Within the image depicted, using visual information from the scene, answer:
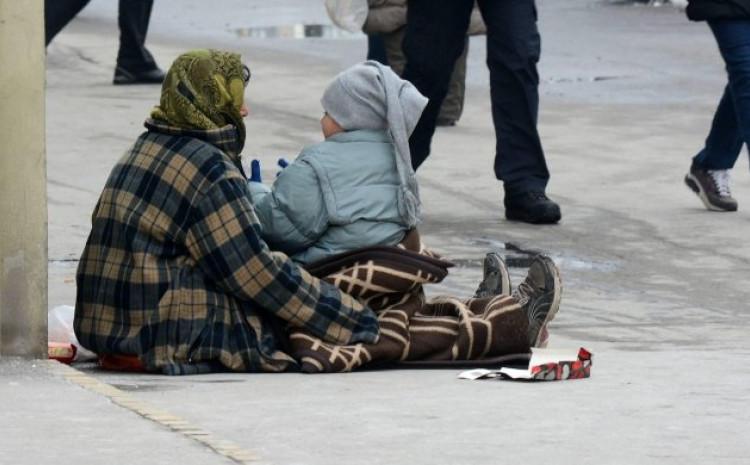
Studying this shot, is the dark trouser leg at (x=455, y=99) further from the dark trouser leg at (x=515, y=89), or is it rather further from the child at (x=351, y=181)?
the child at (x=351, y=181)

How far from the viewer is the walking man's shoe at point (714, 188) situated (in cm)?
841

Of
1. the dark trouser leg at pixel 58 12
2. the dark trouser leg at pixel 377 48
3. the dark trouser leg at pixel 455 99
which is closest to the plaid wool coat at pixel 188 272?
the dark trouser leg at pixel 377 48

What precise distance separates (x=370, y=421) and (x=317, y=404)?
27 cm

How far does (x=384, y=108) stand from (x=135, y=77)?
6.62m

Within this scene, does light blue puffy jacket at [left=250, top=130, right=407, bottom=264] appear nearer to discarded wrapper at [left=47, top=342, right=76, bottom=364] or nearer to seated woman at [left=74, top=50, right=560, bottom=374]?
seated woman at [left=74, top=50, right=560, bottom=374]

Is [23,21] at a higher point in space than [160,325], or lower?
higher

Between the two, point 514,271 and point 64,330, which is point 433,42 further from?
point 64,330

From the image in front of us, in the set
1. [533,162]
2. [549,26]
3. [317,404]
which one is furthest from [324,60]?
[317,404]

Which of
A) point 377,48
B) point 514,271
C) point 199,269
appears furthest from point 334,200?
point 377,48

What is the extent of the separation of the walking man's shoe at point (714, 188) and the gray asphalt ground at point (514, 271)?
77 mm

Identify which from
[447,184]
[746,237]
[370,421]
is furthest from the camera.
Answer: [447,184]

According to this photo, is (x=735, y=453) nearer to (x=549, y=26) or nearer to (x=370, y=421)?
(x=370, y=421)

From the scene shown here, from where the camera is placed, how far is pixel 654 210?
850 cm

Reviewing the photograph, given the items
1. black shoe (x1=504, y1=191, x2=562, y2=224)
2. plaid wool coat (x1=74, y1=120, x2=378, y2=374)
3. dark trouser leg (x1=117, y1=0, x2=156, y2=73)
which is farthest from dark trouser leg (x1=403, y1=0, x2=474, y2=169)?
dark trouser leg (x1=117, y1=0, x2=156, y2=73)
